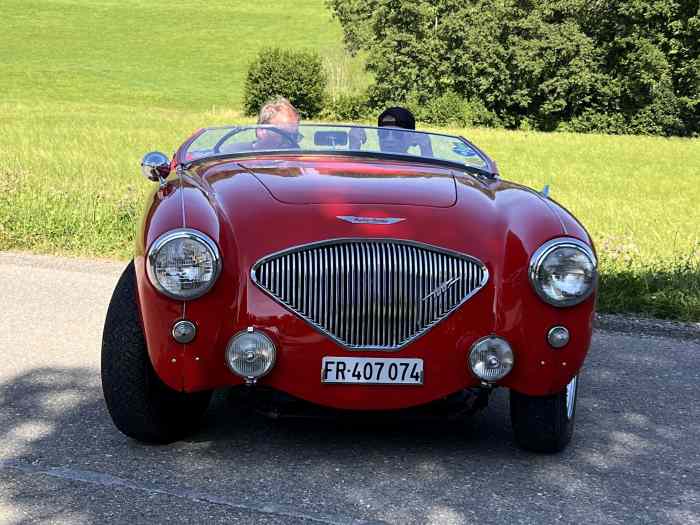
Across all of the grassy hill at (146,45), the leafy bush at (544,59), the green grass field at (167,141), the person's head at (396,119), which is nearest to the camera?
the person's head at (396,119)

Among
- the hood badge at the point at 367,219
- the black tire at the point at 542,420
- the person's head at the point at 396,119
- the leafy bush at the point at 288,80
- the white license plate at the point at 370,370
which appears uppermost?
the leafy bush at the point at 288,80

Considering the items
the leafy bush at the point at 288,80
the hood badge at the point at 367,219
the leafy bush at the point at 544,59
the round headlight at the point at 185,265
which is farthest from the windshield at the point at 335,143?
the leafy bush at the point at 288,80

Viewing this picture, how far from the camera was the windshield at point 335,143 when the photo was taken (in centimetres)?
547

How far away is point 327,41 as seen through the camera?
2734 inches

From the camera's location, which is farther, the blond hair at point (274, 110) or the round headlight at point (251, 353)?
the blond hair at point (274, 110)

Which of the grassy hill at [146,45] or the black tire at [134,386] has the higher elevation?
the grassy hill at [146,45]

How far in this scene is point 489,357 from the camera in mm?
3996

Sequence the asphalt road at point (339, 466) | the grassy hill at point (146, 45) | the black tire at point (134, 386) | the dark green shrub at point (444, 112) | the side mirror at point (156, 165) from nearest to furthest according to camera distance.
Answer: the asphalt road at point (339, 466)
the black tire at point (134, 386)
the side mirror at point (156, 165)
the dark green shrub at point (444, 112)
the grassy hill at point (146, 45)

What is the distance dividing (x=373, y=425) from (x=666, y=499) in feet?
4.41

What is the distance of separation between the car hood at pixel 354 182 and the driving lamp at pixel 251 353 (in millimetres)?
598

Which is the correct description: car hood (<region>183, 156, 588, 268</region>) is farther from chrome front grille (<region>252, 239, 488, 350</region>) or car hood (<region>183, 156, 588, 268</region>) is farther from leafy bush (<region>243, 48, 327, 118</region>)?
leafy bush (<region>243, 48, 327, 118</region>)

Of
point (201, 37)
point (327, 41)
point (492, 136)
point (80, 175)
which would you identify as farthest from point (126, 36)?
point (80, 175)

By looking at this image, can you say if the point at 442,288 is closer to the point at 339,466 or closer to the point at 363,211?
the point at 363,211

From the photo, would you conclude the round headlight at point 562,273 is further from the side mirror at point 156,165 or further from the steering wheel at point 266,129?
the side mirror at point 156,165
